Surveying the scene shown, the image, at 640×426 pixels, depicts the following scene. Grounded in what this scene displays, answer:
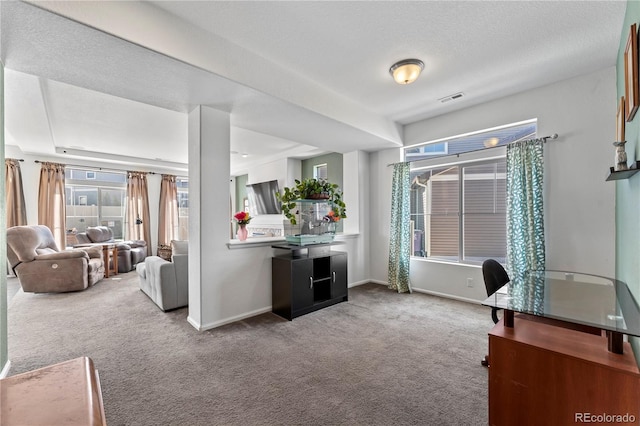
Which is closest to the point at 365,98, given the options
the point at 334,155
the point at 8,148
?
the point at 334,155

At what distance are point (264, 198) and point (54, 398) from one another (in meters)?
6.94

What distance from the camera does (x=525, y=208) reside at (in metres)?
3.20

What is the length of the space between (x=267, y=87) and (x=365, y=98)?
1.49 metres

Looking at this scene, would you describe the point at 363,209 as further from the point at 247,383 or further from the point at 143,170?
the point at 143,170

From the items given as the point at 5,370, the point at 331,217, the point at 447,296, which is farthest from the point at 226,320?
the point at 447,296

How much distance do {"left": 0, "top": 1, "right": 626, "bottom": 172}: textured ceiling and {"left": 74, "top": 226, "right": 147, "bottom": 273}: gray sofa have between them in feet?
10.5

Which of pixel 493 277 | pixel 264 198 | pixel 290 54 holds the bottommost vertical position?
pixel 493 277

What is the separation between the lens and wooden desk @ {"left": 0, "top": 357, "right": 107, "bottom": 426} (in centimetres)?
59

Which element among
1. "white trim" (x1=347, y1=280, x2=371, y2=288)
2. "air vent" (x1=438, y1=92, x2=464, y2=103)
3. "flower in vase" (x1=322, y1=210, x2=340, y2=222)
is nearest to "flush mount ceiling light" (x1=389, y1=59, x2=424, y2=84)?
"air vent" (x1=438, y1=92, x2=464, y2=103)

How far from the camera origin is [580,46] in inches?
98.5

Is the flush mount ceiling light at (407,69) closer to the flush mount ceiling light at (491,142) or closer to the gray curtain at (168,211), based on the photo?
the flush mount ceiling light at (491,142)

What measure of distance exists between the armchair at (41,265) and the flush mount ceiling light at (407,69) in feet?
18.6

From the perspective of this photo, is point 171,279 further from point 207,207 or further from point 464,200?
point 464,200

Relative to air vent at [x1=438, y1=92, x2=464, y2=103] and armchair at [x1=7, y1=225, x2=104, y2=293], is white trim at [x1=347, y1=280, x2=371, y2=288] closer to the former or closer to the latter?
air vent at [x1=438, y1=92, x2=464, y2=103]
